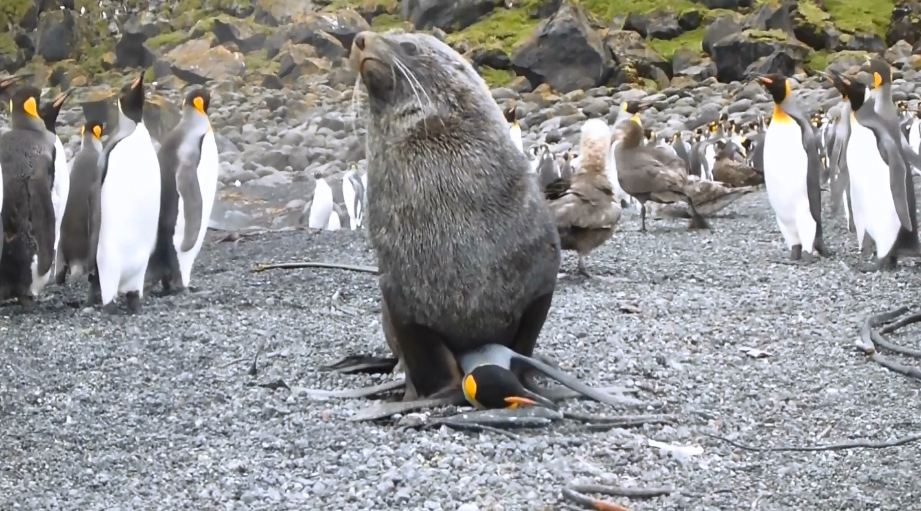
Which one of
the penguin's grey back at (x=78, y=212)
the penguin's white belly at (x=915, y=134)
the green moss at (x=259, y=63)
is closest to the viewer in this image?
the penguin's grey back at (x=78, y=212)

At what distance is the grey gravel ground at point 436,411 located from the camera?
2.76m

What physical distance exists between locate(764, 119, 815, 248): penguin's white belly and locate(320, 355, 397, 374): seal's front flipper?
419 cm

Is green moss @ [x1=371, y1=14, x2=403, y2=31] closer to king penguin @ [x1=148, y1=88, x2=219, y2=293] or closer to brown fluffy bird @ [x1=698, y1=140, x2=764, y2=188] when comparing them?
brown fluffy bird @ [x1=698, y1=140, x2=764, y2=188]

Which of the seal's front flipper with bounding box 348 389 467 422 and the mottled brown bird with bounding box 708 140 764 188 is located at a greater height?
the seal's front flipper with bounding box 348 389 467 422

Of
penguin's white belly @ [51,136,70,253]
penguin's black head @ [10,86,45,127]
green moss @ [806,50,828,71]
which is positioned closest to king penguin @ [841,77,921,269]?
penguin's white belly @ [51,136,70,253]

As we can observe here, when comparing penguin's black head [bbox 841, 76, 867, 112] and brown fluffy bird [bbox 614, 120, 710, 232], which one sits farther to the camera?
brown fluffy bird [bbox 614, 120, 710, 232]

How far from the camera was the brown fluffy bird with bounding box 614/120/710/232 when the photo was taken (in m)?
9.20

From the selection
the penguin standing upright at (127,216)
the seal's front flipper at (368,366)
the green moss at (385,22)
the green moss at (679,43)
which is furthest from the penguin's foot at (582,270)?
the green moss at (679,43)

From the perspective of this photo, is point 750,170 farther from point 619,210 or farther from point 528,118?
point 528,118

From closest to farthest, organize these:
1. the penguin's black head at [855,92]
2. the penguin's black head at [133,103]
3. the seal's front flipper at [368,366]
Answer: the seal's front flipper at [368,366] → the penguin's black head at [133,103] → the penguin's black head at [855,92]

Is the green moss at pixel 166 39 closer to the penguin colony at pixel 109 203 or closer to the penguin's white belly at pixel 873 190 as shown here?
the penguin colony at pixel 109 203

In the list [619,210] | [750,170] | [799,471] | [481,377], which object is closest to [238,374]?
[481,377]

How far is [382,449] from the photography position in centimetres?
304

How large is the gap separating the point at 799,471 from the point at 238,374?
220 centimetres
